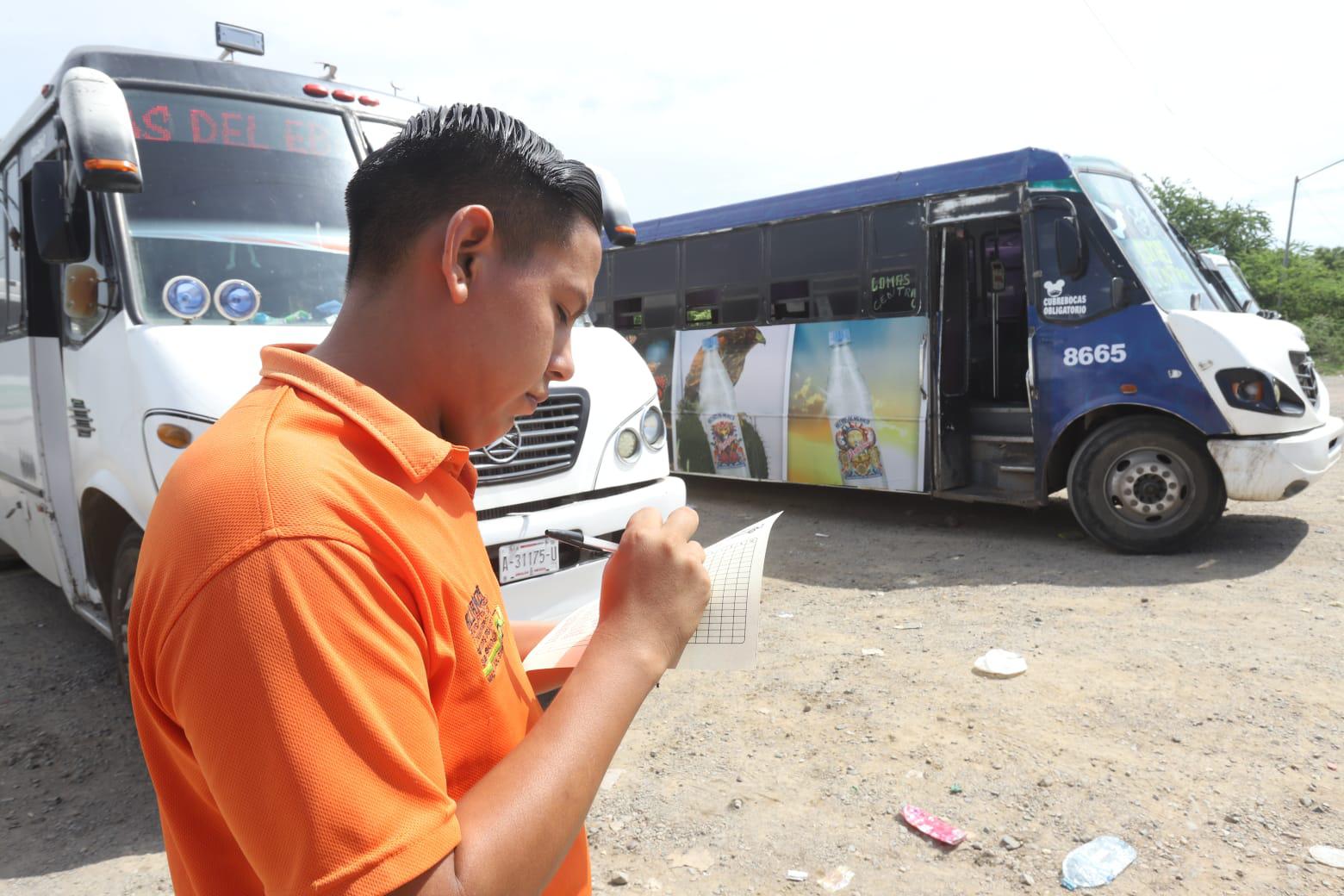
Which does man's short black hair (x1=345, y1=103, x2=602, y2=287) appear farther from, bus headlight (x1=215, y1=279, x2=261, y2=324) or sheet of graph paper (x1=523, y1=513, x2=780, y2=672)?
bus headlight (x1=215, y1=279, x2=261, y2=324)

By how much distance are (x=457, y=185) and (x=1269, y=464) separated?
636cm

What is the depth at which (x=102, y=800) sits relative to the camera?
133 inches

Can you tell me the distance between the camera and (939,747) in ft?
11.6

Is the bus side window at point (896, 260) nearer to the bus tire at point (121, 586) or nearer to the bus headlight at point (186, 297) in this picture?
the bus headlight at point (186, 297)

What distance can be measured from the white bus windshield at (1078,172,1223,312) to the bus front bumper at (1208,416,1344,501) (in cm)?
105

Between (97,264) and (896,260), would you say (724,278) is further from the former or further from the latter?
(97,264)

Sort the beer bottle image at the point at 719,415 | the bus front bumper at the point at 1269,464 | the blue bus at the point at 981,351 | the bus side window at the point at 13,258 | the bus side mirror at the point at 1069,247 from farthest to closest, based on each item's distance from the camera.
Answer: the beer bottle image at the point at 719,415 → the bus side mirror at the point at 1069,247 → the blue bus at the point at 981,351 → the bus front bumper at the point at 1269,464 → the bus side window at the point at 13,258

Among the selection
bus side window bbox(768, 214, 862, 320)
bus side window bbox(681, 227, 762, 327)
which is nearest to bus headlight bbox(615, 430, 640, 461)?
bus side window bbox(768, 214, 862, 320)

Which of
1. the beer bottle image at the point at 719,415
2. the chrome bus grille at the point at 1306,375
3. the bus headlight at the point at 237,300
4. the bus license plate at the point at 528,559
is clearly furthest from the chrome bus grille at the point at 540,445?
the chrome bus grille at the point at 1306,375

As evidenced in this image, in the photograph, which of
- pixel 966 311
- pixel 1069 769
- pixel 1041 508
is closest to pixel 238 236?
pixel 1069 769

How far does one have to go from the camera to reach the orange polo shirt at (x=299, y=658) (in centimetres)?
70

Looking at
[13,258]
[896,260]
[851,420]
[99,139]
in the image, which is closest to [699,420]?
[851,420]

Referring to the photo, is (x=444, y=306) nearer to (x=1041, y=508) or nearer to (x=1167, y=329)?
(x=1167, y=329)

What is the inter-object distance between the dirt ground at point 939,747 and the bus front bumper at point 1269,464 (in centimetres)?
52
